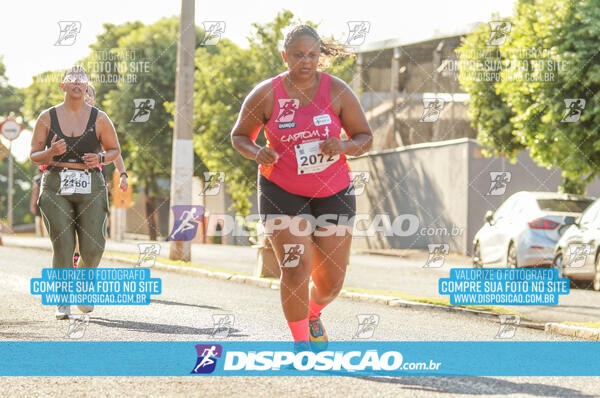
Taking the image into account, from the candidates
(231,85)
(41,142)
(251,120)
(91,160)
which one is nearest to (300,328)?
(251,120)

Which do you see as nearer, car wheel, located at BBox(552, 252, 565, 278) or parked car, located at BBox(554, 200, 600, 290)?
parked car, located at BBox(554, 200, 600, 290)

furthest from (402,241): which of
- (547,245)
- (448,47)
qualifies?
(547,245)

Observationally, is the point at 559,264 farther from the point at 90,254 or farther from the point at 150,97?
the point at 150,97

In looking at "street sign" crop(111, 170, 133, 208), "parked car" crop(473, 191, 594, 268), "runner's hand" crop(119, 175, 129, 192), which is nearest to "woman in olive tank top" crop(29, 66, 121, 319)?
"runner's hand" crop(119, 175, 129, 192)

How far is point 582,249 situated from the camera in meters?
14.8

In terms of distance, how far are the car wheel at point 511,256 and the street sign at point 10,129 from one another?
55.5 ft

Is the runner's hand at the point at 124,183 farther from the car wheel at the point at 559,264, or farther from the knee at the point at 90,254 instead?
the car wheel at the point at 559,264

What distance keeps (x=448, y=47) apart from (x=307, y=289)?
3142 centimetres

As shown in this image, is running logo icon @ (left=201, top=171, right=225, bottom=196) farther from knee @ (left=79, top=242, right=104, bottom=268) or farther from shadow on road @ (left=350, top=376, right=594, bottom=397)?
shadow on road @ (left=350, top=376, right=594, bottom=397)

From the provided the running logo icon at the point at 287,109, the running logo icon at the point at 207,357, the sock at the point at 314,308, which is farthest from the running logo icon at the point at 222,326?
the running logo icon at the point at 287,109

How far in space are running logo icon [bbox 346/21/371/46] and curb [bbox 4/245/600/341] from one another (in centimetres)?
306

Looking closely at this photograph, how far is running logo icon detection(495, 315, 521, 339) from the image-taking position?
334 inches

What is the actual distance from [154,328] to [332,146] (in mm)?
3127

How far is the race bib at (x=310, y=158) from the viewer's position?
6035mm
